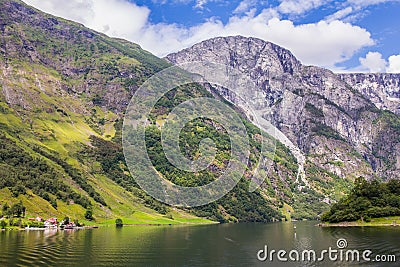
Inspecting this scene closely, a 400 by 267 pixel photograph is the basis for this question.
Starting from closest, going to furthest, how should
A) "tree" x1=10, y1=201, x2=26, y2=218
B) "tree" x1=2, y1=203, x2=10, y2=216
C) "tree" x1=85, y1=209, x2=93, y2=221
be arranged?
"tree" x1=2, y1=203, x2=10, y2=216, "tree" x1=10, y1=201, x2=26, y2=218, "tree" x1=85, y1=209, x2=93, y2=221

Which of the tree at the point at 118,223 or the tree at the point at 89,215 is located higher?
the tree at the point at 89,215

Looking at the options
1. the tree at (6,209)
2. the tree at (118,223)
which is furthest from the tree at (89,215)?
the tree at (6,209)

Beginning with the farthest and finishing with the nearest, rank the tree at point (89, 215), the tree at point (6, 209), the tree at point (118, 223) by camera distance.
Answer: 1. the tree at point (118, 223)
2. the tree at point (89, 215)
3. the tree at point (6, 209)

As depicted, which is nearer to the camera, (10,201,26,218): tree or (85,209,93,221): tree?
(10,201,26,218): tree

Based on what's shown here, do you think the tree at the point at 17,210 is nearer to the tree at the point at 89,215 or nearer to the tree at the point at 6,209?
the tree at the point at 6,209

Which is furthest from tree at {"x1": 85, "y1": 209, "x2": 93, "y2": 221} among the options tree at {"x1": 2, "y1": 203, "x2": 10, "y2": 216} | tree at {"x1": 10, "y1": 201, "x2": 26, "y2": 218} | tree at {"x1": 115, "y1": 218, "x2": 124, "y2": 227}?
tree at {"x1": 2, "y1": 203, "x2": 10, "y2": 216}

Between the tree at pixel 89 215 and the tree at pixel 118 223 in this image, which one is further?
the tree at pixel 118 223

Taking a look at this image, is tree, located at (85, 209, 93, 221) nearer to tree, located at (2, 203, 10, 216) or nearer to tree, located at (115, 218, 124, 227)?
tree, located at (115, 218, 124, 227)

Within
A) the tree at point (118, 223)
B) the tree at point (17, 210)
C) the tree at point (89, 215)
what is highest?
the tree at point (17, 210)

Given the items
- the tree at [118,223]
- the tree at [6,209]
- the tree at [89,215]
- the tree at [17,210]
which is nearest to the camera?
the tree at [6,209]

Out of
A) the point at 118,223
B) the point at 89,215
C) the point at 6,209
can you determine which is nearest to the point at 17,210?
the point at 6,209

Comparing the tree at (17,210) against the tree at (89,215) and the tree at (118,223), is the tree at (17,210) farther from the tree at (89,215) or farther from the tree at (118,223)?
the tree at (118,223)

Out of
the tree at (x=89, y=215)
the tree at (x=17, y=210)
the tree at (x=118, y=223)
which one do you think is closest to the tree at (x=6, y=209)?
the tree at (x=17, y=210)

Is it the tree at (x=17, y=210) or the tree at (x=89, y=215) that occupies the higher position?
the tree at (x=17, y=210)
